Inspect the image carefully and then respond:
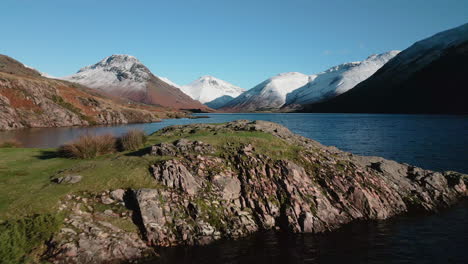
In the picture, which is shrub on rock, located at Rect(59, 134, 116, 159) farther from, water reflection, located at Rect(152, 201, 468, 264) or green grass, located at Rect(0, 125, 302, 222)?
water reflection, located at Rect(152, 201, 468, 264)

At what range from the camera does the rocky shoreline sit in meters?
14.0

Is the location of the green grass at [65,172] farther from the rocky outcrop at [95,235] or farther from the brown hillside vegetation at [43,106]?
the brown hillside vegetation at [43,106]

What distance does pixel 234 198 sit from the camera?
18109 mm

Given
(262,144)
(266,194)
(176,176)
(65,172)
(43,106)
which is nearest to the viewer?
(176,176)

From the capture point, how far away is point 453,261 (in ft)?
44.2

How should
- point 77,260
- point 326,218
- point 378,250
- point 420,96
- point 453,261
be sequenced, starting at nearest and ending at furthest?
point 77,260, point 453,261, point 378,250, point 326,218, point 420,96

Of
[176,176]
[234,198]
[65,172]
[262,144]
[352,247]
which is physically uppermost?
[262,144]

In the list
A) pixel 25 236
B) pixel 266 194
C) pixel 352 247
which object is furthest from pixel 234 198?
pixel 25 236

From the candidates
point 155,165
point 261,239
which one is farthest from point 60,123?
point 261,239

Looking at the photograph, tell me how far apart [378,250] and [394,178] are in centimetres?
1053

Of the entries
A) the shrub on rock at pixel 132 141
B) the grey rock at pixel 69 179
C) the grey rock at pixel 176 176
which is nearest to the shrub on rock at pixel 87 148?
the shrub on rock at pixel 132 141

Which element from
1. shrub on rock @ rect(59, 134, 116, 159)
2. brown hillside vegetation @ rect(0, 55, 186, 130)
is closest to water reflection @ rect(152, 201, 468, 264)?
shrub on rock @ rect(59, 134, 116, 159)

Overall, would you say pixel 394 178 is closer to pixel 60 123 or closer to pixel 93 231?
pixel 93 231

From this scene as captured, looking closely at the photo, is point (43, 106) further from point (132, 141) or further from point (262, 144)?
point (262, 144)
